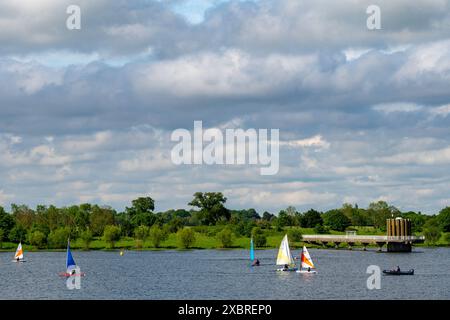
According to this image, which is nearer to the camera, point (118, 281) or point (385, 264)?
point (118, 281)

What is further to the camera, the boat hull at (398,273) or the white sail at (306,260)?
the white sail at (306,260)

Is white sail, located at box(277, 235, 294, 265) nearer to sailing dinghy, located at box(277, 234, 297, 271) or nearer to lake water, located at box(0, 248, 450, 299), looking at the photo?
sailing dinghy, located at box(277, 234, 297, 271)

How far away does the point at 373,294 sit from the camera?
116 m

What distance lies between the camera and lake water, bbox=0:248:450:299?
117m

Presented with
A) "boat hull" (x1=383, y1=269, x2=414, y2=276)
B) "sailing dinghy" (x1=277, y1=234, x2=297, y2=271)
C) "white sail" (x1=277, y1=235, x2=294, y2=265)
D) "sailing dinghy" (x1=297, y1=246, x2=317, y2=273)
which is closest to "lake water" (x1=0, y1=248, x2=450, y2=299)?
"boat hull" (x1=383, y1=269, x2=414, y2=276)

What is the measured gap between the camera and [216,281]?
137 metres

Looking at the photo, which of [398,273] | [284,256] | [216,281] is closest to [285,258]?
[284,256]

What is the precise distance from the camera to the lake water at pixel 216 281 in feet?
385

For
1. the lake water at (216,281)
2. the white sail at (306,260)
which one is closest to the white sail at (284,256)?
the lake water at (216,281)

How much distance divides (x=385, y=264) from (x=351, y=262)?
8141 mm

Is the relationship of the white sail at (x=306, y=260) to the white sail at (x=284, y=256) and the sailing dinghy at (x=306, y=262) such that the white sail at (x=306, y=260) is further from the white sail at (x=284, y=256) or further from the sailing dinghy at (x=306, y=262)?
the white sail at (x=284, y=256)

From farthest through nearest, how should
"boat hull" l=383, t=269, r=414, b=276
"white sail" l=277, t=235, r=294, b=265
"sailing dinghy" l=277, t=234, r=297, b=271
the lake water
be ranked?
"white sail" l=277, t=235, r=294, b=265 → "sailing dinghy" l=277, t=234, r=297, b=271 → "boat hull" l=383, t=269, r=414, b=276 → the lake water
